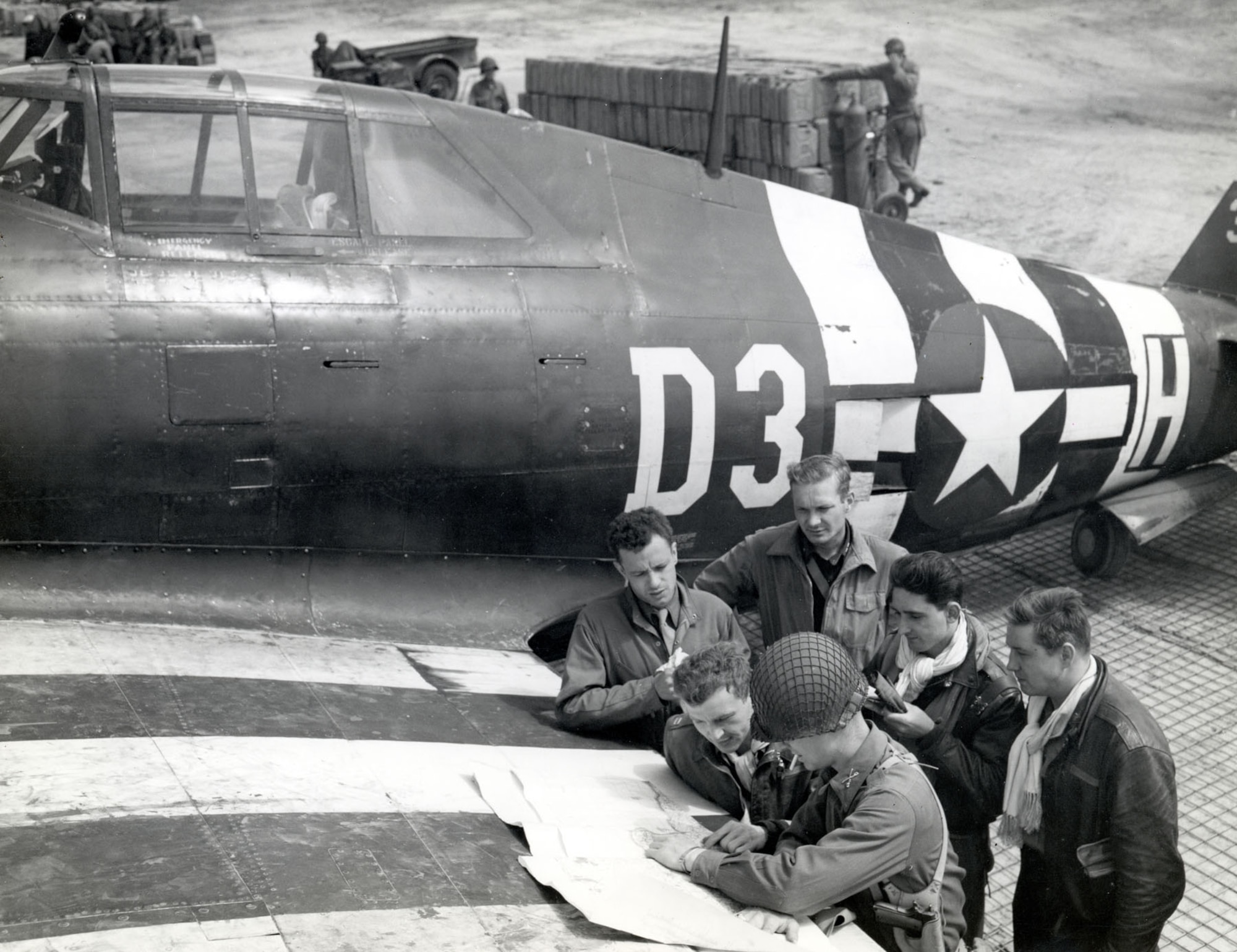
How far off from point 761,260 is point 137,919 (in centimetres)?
475

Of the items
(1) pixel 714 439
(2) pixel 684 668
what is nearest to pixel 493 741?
(2) pixel 684 668

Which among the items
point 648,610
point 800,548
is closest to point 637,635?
point 648,610

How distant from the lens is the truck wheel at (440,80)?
24.4 metres

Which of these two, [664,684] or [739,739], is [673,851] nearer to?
[739,739]

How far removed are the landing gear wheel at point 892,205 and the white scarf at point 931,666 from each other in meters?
13.2

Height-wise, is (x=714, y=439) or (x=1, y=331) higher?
(x=1, y=331)

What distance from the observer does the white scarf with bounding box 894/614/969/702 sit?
4.66 metres

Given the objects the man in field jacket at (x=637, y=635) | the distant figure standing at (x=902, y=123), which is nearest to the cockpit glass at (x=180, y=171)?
the man in field jacket at (x=637, y=635)

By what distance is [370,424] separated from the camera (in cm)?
583

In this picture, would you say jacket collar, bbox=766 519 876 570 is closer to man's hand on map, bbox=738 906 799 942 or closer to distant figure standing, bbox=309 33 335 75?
man's hand on map, bbox=738 906 799 942

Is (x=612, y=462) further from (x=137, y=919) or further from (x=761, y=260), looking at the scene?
(x=137, y=919)

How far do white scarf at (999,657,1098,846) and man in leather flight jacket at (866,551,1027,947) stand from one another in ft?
0.48

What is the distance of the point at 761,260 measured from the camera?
7020 millimetres

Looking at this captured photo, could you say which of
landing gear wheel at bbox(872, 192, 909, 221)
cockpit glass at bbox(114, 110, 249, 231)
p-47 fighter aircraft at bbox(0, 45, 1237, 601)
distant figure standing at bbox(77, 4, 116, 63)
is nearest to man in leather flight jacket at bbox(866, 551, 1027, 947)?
p-47 fighter aircraft at bbox(0, 45, 1237, 601)
